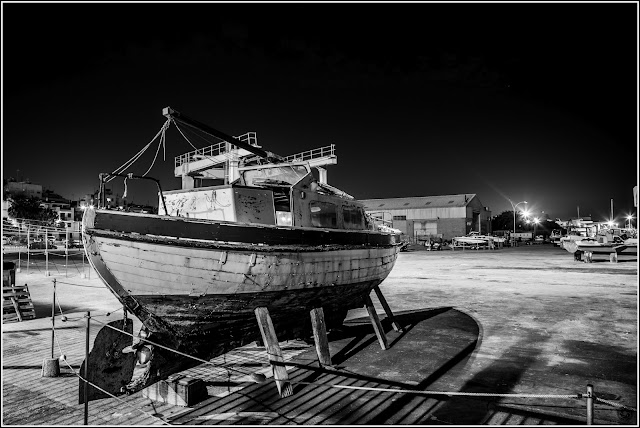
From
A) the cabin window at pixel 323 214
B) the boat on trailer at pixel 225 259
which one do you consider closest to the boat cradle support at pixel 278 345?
the boat on trailer at pixel 225 259

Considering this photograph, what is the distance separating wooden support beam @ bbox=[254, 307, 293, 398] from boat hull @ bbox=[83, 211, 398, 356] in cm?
18

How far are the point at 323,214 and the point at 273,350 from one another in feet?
9.40

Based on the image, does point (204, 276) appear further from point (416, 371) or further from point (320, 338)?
point (416, 371)

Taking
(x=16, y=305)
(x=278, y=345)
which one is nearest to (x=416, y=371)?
(x=278, y=345)

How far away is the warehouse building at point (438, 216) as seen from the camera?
62250 mm

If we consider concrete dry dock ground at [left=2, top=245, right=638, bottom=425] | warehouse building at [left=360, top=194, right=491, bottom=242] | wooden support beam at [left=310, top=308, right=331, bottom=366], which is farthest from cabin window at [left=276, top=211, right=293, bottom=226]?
warehouse building at [left=360, top=194, right=491, bottom=242]

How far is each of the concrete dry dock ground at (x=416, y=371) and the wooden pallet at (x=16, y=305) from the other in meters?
0.45

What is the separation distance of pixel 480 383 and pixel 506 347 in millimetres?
2435

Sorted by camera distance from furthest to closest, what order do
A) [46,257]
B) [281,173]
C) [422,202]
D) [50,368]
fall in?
[422,202] → [46,257] → [281,173] → [50,368]

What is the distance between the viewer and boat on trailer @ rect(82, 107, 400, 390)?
557 centimetres

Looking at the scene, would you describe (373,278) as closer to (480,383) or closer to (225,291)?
(480,383)

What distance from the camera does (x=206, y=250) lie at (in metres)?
5.70

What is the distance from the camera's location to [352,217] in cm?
923

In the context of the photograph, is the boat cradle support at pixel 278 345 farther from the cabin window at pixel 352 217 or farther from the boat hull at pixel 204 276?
the cabin window at pixel 352 217
